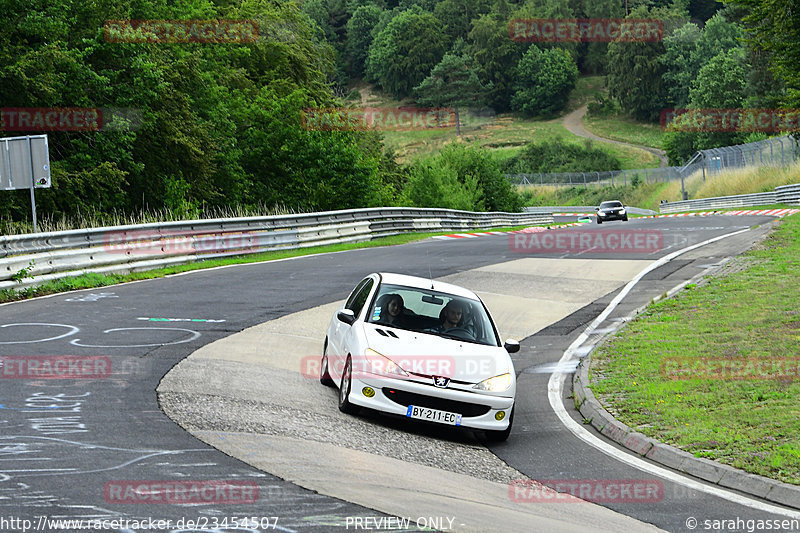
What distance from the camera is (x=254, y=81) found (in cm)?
5816

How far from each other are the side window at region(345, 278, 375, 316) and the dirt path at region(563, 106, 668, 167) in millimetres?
122050

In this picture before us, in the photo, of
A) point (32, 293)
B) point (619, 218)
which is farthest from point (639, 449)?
point (619, 218)

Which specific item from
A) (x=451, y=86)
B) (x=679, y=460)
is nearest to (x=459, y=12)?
(x=451, y=86)

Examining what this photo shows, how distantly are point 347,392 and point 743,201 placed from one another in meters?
54.4

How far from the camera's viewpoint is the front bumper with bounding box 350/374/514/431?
9.39 m

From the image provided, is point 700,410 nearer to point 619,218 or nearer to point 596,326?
point 596,326

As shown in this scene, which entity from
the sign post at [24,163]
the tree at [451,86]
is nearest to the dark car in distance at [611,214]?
the sign post at [24,163]

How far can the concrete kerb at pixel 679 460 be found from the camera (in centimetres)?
738

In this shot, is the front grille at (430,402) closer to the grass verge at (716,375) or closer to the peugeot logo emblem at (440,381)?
the peugeot logo emblem at (440,381)

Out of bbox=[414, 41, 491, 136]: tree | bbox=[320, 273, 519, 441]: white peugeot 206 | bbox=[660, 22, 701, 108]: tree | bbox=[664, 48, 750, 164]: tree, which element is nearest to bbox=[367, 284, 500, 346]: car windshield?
bbox=[320, 273, 519, 441]: white peugeot 206

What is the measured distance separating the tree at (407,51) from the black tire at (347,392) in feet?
572

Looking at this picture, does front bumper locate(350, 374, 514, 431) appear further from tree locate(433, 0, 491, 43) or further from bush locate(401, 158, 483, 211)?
tree locate(433, 0, 491, 43)

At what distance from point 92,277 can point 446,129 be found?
144m

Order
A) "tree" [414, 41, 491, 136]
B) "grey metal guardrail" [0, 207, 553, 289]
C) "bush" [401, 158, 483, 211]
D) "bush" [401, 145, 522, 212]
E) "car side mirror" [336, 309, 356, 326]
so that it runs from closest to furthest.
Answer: "car side mirror" [336, 309, 356, 326] < "grey metal guardrail" [0, 207, 553, 289] < "bush" [401, 158, 483, 211] < "bush" [401, 145, 522, 212] < "tree" [414, 41, 491, 136]
